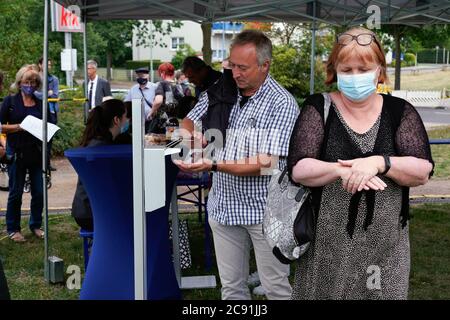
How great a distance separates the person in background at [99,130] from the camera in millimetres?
4711

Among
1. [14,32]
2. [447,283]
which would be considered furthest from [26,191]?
[14,32]

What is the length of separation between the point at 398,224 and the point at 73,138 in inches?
447

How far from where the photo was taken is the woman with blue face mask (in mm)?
2488

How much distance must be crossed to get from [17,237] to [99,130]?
272cm

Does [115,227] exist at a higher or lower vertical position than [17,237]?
higher

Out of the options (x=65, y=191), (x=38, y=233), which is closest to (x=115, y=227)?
(x=38, y=233)

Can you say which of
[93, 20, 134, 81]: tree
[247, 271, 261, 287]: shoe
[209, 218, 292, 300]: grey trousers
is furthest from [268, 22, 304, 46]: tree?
[209, 218, 292, 300]: grey trousers

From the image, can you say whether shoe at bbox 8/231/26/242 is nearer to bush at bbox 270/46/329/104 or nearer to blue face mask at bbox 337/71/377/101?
blue face mask at bbox 337/71/377/101

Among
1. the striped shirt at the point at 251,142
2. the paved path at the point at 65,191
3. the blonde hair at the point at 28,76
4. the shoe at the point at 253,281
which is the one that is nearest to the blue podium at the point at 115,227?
the striped shirt at the point at 251,142

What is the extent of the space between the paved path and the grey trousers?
4998 mm

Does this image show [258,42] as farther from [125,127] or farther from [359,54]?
[125,127]

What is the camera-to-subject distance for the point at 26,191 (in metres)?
9.41

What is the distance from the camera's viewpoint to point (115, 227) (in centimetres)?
423
